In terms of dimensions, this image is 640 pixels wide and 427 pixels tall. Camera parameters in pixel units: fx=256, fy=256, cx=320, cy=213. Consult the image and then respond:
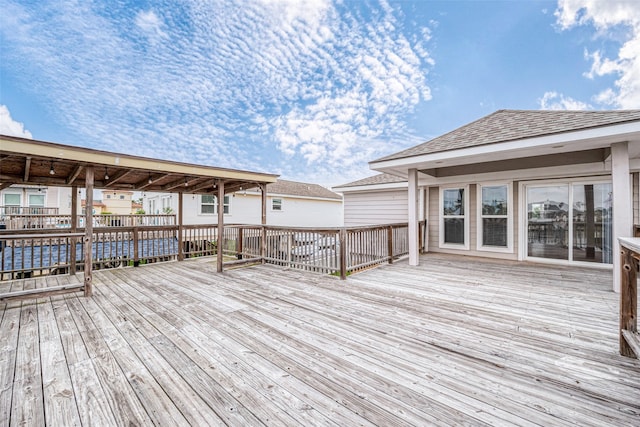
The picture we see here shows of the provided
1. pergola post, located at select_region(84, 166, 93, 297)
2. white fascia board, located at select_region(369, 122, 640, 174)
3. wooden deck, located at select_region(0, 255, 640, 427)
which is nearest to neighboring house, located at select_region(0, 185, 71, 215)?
pergola post, located at select_region(84, 166, 93, 297)

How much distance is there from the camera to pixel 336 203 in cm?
2048

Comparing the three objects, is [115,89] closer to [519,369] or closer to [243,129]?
[243,129]

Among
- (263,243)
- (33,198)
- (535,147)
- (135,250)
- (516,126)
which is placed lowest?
(135,250)

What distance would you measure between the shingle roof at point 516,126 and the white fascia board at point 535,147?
0.24ft

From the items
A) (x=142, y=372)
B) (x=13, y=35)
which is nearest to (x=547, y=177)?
(x=142, y=372)

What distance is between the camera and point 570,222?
19.5 feet

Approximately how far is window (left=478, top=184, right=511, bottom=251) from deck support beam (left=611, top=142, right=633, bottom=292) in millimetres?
2605

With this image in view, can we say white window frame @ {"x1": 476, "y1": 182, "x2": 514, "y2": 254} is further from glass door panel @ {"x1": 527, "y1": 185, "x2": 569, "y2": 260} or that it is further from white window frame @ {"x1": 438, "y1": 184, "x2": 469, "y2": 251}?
glass door panel @ {"x1": 527, "y1": 185, "x2": 569, "y2": 260}

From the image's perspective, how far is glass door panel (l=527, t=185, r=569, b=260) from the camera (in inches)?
239

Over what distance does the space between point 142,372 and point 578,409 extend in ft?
10.4

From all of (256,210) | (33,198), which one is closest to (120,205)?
(33,198)

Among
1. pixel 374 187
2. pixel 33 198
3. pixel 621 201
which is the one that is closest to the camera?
pixel 621 201

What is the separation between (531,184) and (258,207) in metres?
12.2

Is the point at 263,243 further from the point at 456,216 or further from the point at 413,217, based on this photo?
the point at 456,216
